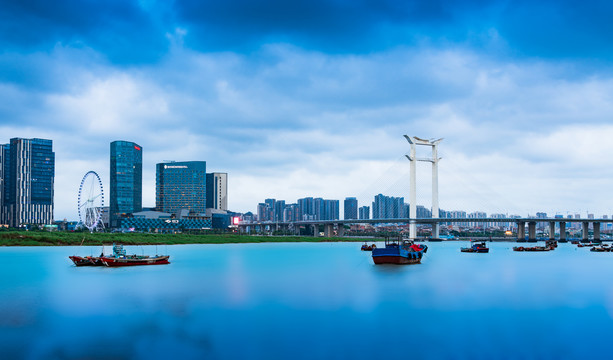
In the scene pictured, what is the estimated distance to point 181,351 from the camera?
66.1 feet

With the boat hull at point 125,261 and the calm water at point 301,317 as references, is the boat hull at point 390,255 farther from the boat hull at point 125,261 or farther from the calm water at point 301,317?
the boat hull at point 125,261

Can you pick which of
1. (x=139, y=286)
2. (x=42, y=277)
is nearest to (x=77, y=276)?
(x=42, y=277)

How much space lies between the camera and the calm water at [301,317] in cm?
2056

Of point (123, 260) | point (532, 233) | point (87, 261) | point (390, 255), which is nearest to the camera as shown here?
point (123, 260)

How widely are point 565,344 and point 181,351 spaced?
14656 millimetres

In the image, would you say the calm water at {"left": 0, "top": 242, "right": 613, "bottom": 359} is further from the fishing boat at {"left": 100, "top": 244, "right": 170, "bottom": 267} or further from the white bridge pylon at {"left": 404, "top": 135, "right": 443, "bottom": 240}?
the white bridge pylon at {"left": 404, "top": 135, "right": 443, "bottom": 240}

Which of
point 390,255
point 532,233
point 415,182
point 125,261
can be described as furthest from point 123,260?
point 532,233

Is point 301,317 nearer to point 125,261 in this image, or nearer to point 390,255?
point 125,261

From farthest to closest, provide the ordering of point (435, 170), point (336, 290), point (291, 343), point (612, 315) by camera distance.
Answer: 1. point (435, 170)
2. point (336, 290)
3. point (612, 315)
4. point (291, 343)

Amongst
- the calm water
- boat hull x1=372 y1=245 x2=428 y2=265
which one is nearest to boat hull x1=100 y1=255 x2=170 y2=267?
the calm water

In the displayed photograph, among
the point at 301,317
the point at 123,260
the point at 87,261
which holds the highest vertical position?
the point at 123,260

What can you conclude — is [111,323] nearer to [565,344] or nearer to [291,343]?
[291,343]

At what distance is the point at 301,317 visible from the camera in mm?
27219

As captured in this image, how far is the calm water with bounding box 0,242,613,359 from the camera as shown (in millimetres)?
20562
